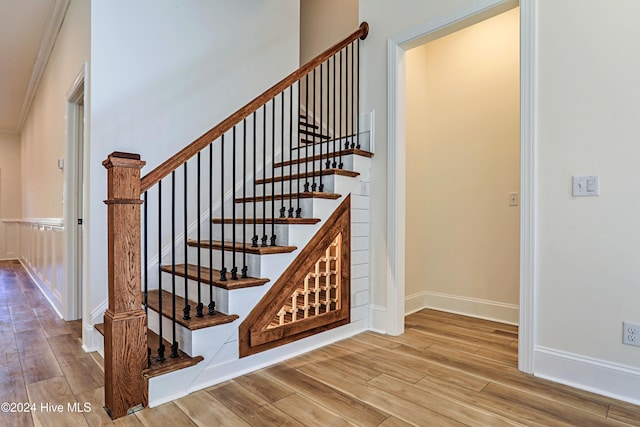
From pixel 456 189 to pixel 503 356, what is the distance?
163 centimetres

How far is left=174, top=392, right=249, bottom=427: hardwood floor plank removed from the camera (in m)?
1.59

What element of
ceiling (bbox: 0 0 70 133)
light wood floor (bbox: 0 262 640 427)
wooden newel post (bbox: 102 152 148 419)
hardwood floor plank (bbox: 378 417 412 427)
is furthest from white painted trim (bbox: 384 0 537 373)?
ceiling (bbox: 0 0 70 133)

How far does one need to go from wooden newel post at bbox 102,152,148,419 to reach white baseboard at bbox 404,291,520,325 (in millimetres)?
2414

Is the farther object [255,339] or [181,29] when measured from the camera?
[181,29]

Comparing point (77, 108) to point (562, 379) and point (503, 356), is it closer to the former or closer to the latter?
point (503, 356)

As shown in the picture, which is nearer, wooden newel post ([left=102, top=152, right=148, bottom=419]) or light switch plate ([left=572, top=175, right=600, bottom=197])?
wooden newel post ([left=102, top=152, right=148, bottom=419])

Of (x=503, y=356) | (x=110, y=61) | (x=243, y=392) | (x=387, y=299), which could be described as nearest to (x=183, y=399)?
(x=243, y=392)

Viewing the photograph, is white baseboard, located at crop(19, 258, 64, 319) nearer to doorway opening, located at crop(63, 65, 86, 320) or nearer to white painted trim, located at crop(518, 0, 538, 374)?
doorway opening, located at crop(63, 65, 86, 320)

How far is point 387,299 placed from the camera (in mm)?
2811

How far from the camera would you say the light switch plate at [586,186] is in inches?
73.7

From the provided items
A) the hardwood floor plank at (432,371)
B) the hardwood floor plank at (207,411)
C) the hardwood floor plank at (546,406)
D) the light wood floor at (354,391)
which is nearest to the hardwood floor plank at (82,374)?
the light wood floor at (354,391)

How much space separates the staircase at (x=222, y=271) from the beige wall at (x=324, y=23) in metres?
1.61

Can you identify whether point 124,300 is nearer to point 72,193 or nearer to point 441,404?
point 441,404

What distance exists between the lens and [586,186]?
1.90 m
